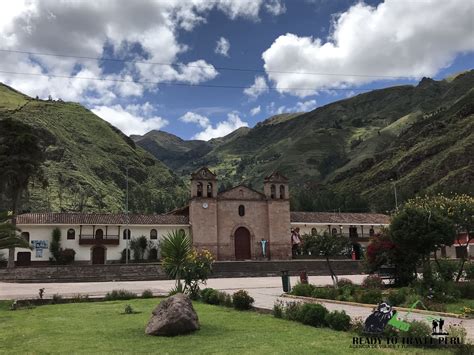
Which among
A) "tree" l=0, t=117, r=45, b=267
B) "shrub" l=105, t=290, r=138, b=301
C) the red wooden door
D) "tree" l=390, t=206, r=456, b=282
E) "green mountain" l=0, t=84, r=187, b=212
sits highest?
"green mountain" l=0, t=84, r=187, b=212

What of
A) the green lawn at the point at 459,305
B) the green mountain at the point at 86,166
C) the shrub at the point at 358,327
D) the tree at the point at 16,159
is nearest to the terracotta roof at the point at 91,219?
A: the tree at the point at 16,159

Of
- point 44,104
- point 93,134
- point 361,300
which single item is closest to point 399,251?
point 361,300

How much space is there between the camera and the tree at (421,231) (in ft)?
56.1

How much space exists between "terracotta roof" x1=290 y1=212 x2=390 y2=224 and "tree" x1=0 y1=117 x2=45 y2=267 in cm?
2867

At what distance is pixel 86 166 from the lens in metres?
114

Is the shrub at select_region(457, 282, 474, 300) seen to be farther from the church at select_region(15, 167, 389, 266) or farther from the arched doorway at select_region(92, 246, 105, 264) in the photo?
the arched doorway at select_region(92, 246, 105, 264)

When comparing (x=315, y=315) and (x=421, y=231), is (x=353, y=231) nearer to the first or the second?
(x=421, y=231)

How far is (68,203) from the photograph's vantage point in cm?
9006

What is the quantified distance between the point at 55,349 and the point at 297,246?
44.1m

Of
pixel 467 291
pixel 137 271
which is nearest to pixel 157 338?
pixel 467 291

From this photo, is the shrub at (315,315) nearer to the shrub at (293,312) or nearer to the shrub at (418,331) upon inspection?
the shrub at (293,312)

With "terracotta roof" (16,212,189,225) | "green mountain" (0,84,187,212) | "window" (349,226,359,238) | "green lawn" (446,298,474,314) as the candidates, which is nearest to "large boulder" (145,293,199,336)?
"green lawn" (446,298,474,314)

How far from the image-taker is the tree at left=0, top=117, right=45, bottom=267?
35312 mm

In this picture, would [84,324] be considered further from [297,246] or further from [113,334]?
[297,246]
